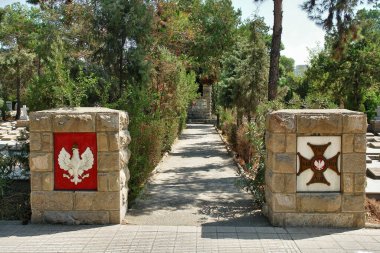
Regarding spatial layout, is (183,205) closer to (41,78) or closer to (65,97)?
(65,97)

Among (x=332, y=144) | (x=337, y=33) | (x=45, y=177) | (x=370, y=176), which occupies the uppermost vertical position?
(x=337, y=33)

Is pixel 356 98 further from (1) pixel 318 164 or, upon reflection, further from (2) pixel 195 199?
(1) pixel 318 164

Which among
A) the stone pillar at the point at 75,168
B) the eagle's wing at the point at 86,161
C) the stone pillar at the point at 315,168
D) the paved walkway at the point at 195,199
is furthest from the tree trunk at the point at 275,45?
the eagle's wing at the point at 86,161

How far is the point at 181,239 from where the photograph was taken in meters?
5.81

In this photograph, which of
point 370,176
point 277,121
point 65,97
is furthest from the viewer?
point 370,176

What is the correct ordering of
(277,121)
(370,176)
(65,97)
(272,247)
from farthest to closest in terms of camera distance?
(370,176)
(65,97)
(277,121)
(272,247)

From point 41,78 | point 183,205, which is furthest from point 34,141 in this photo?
point 183,205

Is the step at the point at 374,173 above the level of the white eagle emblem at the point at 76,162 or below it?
below

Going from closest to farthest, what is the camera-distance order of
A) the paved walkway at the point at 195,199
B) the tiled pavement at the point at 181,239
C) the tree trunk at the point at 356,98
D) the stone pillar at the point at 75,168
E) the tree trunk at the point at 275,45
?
the tiled pavement at the point at 181,239 < the stone pillar at the point at 75,168 < the paved walkway at the point at 195,199 < the tree trunk at the point at 275,45 < the tree trunk at the point at 356,98

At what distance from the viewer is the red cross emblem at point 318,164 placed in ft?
21.1

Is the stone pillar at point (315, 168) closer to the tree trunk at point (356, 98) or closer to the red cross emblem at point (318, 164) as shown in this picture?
the red cross emblem at point (318, 164)

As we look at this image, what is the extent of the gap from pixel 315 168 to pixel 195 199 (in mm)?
2802

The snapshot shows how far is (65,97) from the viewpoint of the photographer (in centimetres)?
784

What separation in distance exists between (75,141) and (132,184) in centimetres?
190
